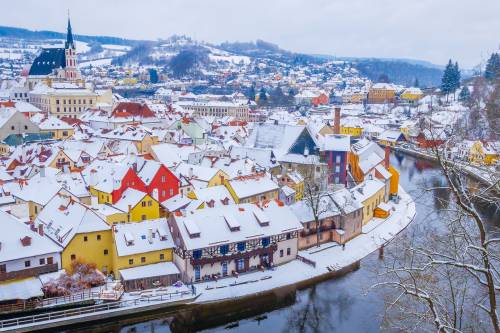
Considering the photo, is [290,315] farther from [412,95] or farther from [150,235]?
[412,95]

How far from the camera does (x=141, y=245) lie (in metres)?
28.0

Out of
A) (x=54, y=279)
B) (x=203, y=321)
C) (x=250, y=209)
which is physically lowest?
(x=203, y=321)

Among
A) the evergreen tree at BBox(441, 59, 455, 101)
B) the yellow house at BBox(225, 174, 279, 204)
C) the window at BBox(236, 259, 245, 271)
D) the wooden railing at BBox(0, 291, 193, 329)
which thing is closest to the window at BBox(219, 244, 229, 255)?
the window at BBox(236, 259, 245, 271)

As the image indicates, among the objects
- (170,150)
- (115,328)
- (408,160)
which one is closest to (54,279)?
(115,328)

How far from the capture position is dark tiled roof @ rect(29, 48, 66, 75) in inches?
4380

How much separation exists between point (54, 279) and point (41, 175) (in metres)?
14.0

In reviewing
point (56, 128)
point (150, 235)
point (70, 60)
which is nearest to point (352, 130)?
point (56, 128)

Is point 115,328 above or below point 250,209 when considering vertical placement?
below

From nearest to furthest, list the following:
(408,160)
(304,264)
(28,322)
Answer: (28,322), (304,264), (408,160)

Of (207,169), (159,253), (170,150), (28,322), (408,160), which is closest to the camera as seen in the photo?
(28,322)

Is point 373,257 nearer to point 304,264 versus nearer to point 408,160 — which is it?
point 304,264

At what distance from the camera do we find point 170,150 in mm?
49031

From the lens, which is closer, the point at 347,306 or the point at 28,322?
the point at 28,322

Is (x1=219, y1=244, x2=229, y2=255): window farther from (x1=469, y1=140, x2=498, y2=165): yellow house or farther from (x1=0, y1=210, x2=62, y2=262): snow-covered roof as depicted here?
(x1=469, y1=140, x2=498, y2=165): yellow house
